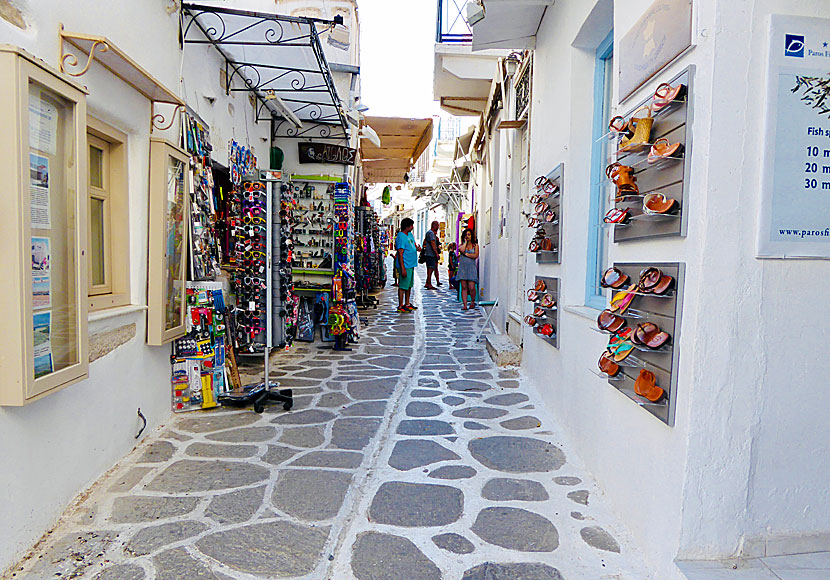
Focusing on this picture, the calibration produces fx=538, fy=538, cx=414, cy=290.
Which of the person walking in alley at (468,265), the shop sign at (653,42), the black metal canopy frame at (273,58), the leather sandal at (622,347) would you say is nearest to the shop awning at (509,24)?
the black metal canopy frame at (273,58)

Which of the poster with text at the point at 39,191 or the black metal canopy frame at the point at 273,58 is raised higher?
the black metal canopy frame at the point at 273,58

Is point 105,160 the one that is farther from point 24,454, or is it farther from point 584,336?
point 584,336

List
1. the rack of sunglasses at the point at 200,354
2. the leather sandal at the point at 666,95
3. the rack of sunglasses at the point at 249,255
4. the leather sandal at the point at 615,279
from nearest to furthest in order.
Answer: the leather sandal at the point at 666,95
the leather sandal at the point at 615,279
the rack of sunglasses at the point at 200,354
the rack of sunglasses at the point at 249,255

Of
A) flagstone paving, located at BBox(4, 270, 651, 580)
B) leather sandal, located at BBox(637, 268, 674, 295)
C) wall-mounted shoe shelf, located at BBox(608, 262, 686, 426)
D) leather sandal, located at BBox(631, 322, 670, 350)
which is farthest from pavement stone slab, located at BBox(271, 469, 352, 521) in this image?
leather sandal, located at BBox(637, 268, 674, 295)

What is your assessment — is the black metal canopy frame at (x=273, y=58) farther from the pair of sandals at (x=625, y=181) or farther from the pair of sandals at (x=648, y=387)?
the pair of sandals at (x=648, y=387)

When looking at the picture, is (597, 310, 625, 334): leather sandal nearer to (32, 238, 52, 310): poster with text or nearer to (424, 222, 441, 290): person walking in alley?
(32, 238, 52, 310): poster with text

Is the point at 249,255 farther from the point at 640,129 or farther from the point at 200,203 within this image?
the point at 640,129

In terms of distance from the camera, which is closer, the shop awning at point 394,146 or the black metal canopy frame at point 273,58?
the black metal canopy frame at point 273,58

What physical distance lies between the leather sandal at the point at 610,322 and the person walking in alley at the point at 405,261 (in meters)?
8.11

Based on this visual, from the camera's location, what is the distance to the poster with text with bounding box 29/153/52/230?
2307mm

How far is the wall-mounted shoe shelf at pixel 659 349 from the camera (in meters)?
2.09

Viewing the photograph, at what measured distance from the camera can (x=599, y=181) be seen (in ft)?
12.5

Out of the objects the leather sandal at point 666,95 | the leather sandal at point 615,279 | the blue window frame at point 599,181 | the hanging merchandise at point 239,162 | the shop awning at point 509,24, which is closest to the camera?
the leather sandal at point 666,95

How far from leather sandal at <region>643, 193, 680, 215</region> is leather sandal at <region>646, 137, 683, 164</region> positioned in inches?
5.8
